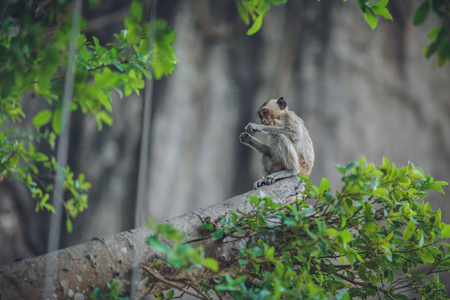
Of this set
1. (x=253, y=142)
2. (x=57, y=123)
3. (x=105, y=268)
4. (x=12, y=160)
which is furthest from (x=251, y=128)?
(x=57, y=123)

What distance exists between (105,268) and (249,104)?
288 inches

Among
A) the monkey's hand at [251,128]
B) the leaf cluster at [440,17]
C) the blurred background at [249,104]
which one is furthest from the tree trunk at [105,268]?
the blurred background at [249,104]

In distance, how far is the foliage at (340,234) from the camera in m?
2.13

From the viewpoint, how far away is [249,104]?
943 cm

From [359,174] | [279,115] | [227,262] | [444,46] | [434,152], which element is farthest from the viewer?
[434,152]

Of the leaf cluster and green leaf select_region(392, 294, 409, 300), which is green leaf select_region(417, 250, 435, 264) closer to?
green leaf select_region(392, 294, 409, 300)

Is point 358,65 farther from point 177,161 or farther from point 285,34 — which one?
point 177,161

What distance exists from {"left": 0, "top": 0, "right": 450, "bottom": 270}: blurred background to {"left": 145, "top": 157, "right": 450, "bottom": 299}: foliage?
6042 mm

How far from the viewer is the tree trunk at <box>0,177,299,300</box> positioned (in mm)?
2273

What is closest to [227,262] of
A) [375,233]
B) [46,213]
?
[375,233]

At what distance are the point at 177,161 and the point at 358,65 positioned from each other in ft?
15.2

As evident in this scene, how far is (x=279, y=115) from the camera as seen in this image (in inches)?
→ 214

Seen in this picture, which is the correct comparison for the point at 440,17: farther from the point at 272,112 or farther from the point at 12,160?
the point at 272,112

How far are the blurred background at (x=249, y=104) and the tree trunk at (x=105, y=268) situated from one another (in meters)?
5.95
